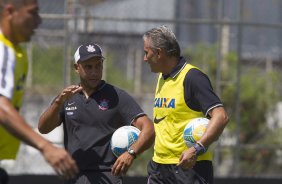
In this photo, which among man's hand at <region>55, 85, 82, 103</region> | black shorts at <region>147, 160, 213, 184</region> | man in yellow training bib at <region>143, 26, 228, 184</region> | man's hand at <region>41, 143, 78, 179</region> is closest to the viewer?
man's hand at <region>41, 143, 78, 179</region>

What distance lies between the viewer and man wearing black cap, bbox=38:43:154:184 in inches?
279

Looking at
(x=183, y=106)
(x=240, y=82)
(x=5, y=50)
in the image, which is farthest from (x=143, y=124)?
(x=240, y=82)

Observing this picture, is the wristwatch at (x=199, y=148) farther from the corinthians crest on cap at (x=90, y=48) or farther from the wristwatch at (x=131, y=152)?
the corinthians crest on cap at (x=90, y=48)

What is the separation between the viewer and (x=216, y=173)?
1231 centimetres

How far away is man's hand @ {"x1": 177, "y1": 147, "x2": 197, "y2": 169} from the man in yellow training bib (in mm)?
290

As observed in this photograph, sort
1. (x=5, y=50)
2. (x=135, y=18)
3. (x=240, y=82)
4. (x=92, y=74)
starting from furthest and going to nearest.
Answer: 1. (x=240, y=82)
2. (x=135, y=18)
3. (x=92, y=74)
4. (x=5, y=50)

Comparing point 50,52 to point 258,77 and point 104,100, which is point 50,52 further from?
point 104,100

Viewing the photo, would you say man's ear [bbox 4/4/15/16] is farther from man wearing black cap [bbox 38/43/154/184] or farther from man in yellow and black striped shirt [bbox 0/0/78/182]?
man wearing black cap [bbox 38/43/154/184]

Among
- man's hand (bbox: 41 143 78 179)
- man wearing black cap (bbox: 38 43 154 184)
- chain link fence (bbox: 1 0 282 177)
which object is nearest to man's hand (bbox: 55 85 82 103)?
man wearing black cap (bbox: 38 43 154 184)

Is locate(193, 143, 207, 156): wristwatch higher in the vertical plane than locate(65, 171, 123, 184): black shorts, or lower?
higher

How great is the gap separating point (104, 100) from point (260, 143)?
6.13m

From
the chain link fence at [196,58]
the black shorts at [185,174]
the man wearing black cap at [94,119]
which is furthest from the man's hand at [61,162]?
the chain link fence at [196,58]

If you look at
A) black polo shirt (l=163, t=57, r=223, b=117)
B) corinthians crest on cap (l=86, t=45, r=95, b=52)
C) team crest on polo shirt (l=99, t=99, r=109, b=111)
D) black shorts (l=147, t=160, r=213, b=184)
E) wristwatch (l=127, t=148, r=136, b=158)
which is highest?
corinthians crest on cap (l=86, t=45, r=95, b=52)

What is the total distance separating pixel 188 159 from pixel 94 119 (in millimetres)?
905
